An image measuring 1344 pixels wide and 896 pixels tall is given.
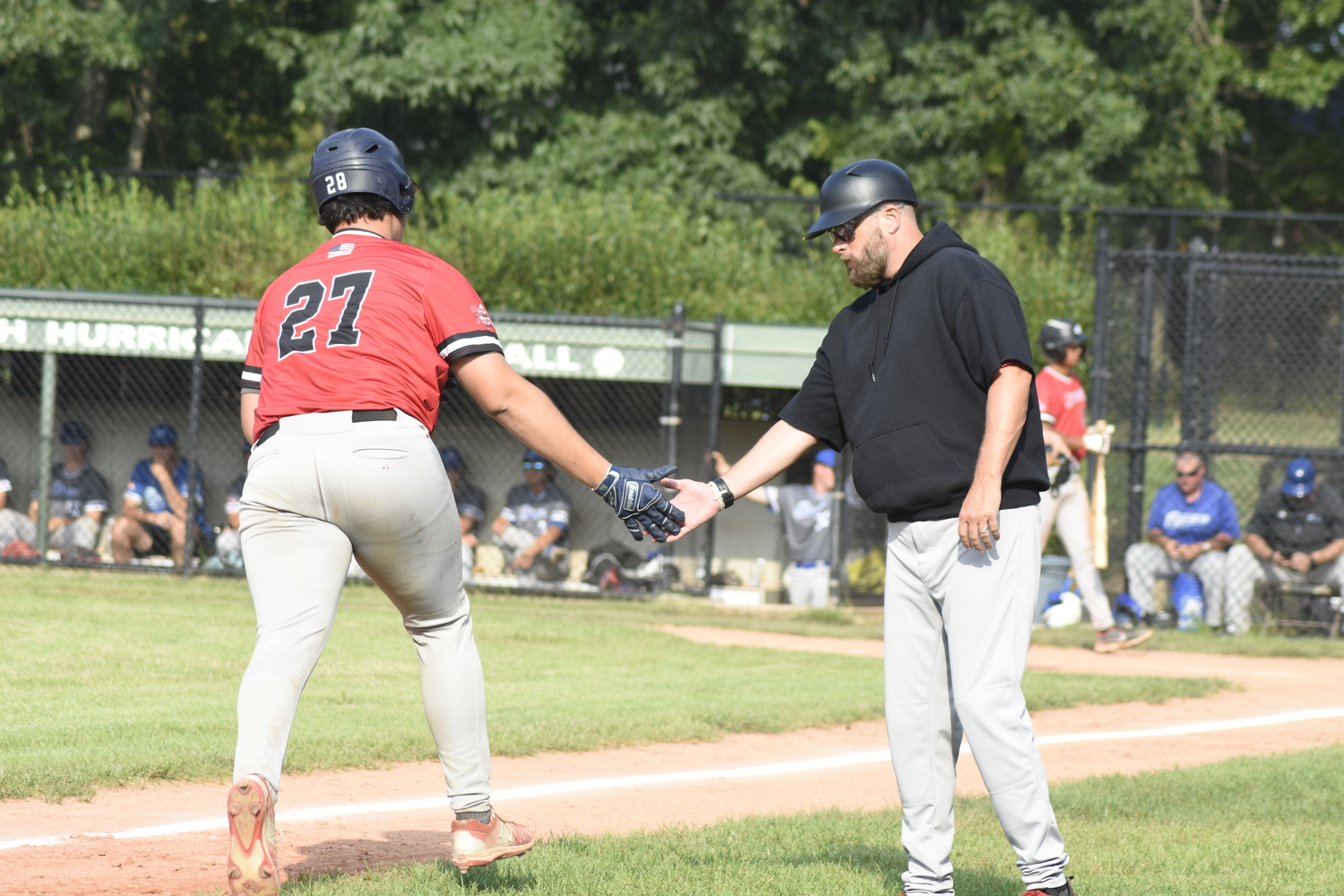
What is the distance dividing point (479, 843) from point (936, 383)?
177 centimetres

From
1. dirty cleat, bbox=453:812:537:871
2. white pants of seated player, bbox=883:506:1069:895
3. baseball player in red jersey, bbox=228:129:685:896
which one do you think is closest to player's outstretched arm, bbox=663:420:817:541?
white pants of seated player, bbox=883:506:1069:895

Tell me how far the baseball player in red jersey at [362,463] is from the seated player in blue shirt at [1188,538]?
9.37 metres

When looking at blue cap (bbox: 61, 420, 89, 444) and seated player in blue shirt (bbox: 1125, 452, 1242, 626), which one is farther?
blue cap (bbox: 61, 420, 89, 444)

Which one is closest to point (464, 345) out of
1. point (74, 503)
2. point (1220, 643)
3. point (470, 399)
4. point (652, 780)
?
point (652, 780)

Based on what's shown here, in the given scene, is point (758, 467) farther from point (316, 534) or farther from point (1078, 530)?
point (1078, 530)

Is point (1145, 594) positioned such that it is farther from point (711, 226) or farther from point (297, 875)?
point (297, 875)

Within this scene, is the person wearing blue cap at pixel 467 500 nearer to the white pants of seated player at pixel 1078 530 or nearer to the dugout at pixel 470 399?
the dugout at pixel 470 399

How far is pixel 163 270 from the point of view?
1507cm

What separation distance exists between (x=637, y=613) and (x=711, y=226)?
23.0ft

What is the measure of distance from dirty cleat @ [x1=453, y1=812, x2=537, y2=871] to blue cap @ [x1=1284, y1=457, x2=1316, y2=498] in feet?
32.4

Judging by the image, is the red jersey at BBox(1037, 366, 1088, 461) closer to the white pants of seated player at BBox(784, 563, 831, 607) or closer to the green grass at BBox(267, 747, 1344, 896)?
the white pants of seated player at BBox(784, 563, 831, 607)

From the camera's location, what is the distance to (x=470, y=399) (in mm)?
14492

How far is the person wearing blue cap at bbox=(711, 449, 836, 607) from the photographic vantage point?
12.9 metres

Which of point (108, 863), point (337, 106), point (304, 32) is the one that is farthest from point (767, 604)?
point (304, 32)
